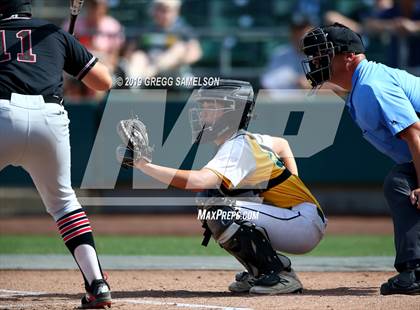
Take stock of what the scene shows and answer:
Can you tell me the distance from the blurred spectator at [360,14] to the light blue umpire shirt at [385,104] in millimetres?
7071

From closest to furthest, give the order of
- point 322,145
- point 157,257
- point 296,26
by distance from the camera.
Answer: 1. point 157,257
2. point 322,145
3. point 296,26

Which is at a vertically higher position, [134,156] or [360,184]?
[134,156]

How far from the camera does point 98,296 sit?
5.40 metres

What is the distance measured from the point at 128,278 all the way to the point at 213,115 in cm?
190

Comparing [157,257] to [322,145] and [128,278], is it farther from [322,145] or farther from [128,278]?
[322,145]

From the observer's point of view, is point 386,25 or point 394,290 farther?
point 386,25

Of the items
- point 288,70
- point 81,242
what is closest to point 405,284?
point 81,242

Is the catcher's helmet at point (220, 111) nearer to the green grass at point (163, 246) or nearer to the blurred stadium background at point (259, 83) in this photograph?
the green grass at point (163, 246)

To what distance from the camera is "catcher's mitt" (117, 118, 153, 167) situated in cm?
543

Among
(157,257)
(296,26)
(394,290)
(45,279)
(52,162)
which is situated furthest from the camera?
(296,26)

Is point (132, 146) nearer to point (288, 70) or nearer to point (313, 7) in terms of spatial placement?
point (288, 70)

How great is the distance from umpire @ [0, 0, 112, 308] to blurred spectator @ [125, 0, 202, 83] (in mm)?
7057

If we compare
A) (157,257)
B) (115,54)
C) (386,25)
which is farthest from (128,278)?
(386,25)

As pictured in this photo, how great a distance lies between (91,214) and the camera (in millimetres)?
12719
